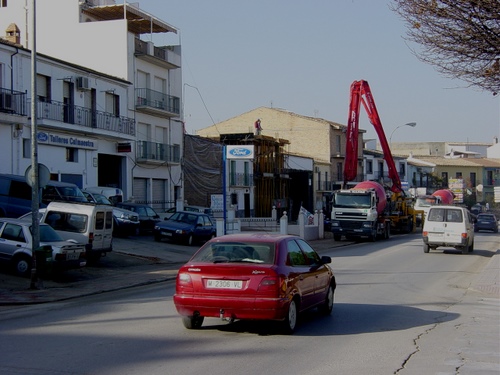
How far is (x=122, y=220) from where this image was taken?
1235 inches

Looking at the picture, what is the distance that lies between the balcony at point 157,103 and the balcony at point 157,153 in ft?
6.82

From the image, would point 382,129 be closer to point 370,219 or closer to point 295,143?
point 370,219

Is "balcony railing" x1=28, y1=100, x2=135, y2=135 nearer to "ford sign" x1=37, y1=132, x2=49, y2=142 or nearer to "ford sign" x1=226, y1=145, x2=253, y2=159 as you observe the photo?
"ford sign" x1=37, y1=132, x2=49, y2=142

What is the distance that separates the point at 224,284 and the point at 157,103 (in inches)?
1371

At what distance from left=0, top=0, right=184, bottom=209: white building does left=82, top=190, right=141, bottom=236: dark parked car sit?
7015 mm

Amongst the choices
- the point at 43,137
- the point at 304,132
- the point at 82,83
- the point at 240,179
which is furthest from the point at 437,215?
the point at 304,132

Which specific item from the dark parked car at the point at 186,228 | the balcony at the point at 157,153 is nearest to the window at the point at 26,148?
the dark parked car at the point at 186,228

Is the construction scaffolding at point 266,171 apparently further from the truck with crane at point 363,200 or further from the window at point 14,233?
the window at point 14,233

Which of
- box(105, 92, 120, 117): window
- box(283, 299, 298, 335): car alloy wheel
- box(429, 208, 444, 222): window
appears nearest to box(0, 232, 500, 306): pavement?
box(429, 208, 444, 222): window

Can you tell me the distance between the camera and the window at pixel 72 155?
3492 cm

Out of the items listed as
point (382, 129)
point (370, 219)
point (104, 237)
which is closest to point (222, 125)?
point (382, 129)

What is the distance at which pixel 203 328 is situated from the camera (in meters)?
10.7

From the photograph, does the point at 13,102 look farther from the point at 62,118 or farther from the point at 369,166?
the point at 369,166

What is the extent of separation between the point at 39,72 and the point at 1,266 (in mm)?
16454
